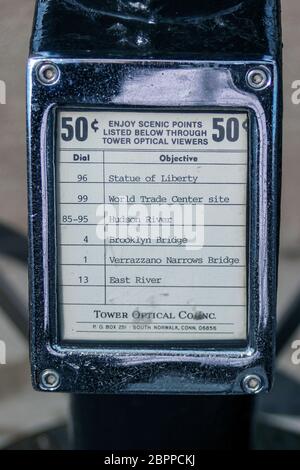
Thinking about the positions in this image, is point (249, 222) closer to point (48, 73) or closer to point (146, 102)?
point (146, 102)

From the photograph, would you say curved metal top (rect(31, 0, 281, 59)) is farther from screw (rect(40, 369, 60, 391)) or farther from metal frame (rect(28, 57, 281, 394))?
screw (rect(40, 369, 60, 391))

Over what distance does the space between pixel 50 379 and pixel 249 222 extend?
0.96ft

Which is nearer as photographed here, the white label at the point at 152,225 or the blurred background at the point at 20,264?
the white label at the point at 152,225

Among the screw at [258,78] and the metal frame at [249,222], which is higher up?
the screw at [258,78]

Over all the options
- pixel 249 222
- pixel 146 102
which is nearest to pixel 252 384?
pixel 249 222

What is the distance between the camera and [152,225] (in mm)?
1012

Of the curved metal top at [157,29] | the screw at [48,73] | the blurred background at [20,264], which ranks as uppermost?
the curved metal top at [157,29]

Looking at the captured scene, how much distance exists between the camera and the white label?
1.00 metres

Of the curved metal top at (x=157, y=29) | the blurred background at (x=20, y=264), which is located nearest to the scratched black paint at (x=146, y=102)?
the curved metal top at (x=157, y=29)

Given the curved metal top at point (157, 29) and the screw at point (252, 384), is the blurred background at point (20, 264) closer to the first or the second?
the curved metal top at point (157, 29)

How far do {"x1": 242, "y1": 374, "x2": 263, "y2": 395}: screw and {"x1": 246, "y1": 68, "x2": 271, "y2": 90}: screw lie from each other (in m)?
0.33

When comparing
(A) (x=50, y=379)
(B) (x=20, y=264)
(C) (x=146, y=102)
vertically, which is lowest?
(B) (x=20, y=264)

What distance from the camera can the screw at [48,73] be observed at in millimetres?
979

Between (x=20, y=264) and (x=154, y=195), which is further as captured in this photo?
(x=20, y=264)
